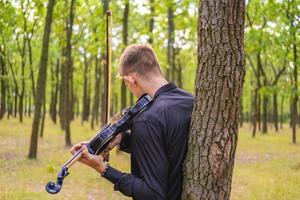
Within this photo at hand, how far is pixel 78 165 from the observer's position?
15.7 metres

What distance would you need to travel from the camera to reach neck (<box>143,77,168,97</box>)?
10.9 feet

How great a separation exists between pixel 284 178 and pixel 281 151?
9832 mm

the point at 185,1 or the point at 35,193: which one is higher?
the point at 185,1

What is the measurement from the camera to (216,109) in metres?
3.34

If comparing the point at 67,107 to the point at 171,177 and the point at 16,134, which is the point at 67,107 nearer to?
the point at 16,134

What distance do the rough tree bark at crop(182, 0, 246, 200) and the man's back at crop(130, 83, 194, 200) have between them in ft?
0.26

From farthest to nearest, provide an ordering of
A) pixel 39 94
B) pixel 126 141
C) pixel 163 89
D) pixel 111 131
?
pixel 39 94 < pixel 126 141 < pixel 163 89 < pixel 111 131

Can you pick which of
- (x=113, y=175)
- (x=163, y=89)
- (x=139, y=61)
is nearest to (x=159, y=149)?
(x=113, y=175)

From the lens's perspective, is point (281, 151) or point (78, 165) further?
point (281, 151)

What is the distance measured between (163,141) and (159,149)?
0.10 m

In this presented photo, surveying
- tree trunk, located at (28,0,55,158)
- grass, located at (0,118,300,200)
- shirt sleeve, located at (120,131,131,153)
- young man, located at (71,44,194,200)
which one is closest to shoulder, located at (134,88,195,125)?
young man, located at (71,44,194,200)

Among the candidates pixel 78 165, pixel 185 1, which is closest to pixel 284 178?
pixel 78 165

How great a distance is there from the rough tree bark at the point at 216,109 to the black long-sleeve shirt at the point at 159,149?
0.09 metres

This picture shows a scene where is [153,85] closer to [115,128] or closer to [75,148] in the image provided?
[115,128]
